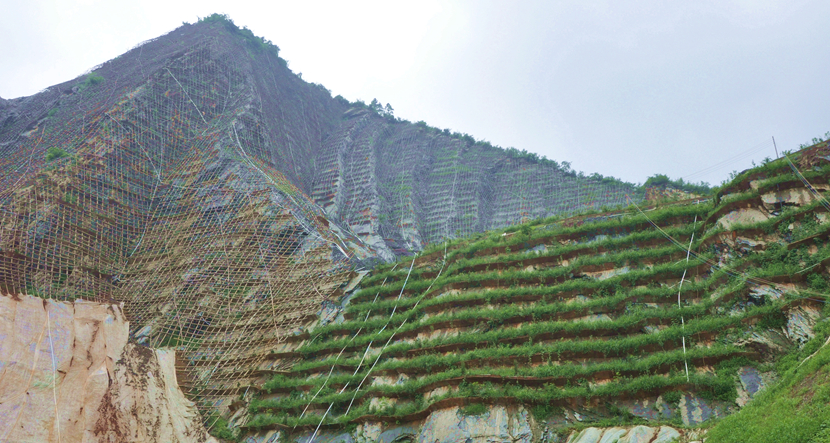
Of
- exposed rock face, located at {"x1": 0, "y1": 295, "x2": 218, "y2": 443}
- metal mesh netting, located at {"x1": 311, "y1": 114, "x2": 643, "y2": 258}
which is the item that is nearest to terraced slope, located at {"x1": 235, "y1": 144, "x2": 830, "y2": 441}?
exposed rock face, located at {"x1": 0, "y1": 295, "x2": 218, "y2": 443}

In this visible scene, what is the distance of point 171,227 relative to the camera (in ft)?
70.2

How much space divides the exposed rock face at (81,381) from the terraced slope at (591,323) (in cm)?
211

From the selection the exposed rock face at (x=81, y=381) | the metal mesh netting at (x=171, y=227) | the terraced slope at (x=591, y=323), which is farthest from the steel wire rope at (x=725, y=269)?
the exposed rock face at (x=81, y=381)

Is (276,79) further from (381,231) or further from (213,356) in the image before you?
(213,356)

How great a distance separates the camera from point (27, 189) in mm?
19312

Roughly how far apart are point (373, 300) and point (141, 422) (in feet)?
22.5

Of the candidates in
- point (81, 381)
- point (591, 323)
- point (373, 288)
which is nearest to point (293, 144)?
point (373, 288)

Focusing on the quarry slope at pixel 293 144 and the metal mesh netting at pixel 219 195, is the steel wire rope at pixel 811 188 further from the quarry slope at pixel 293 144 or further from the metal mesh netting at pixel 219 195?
the quarry slope at pixel 293 144

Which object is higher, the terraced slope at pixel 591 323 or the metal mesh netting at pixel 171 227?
the metal mesh netting at pixel 171 227

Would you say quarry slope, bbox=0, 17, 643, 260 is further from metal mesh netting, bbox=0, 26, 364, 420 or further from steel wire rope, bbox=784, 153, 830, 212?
steel wire rope, bbox=784, 153, 830, 212

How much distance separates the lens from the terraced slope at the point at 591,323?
11.8 meters

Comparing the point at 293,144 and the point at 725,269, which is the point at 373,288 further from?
the point at 293,144

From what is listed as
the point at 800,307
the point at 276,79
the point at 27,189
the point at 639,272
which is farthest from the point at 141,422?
the point at 276,79

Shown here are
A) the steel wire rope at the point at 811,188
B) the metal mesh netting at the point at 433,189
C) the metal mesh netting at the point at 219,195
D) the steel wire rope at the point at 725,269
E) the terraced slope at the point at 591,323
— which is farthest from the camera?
the metal mesh netting at the point at 433,189
